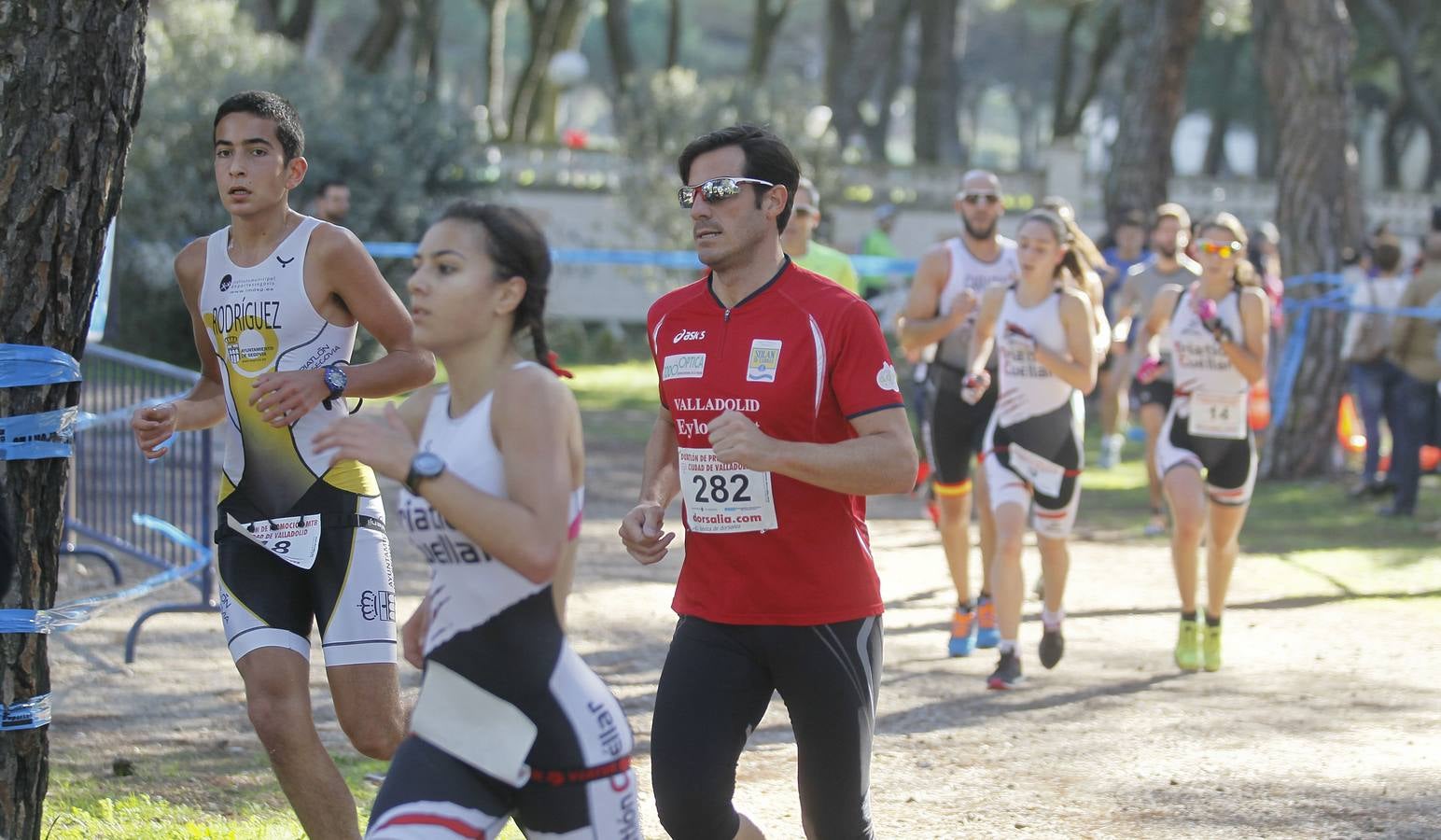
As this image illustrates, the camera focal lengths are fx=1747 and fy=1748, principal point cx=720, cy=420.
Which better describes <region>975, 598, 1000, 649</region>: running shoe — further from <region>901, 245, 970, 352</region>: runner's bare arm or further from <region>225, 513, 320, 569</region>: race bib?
<region>225, 513, 320, 569</region>: race bib

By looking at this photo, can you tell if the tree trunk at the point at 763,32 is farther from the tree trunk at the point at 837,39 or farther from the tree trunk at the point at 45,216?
the tree trunk at the point at 45,216

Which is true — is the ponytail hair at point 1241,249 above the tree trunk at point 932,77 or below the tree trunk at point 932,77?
below

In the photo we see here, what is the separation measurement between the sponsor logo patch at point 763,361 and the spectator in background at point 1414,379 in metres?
11.2

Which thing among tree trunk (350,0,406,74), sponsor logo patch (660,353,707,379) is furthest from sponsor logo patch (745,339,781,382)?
tree trunk (350,0,406,74)

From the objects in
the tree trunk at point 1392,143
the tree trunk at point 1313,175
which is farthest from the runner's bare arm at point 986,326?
the tree trunk at point 1392,143

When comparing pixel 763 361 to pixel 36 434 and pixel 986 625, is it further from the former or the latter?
pixel 986 625

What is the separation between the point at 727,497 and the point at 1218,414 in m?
4.90

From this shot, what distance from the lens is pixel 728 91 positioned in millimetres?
26828

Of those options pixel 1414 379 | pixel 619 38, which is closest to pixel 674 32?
pixel 619 38

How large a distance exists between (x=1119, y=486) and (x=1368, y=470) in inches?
83.8

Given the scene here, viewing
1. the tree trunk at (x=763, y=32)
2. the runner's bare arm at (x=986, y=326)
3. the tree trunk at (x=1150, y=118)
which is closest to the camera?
the runner's bare arm at (x=986, y=326)

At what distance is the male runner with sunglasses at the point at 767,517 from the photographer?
162 inches

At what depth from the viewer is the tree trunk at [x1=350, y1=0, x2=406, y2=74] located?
30141 mm

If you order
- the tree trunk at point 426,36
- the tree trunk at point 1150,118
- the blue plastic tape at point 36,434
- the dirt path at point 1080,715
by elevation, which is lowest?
the dirt path at point 1080,715
